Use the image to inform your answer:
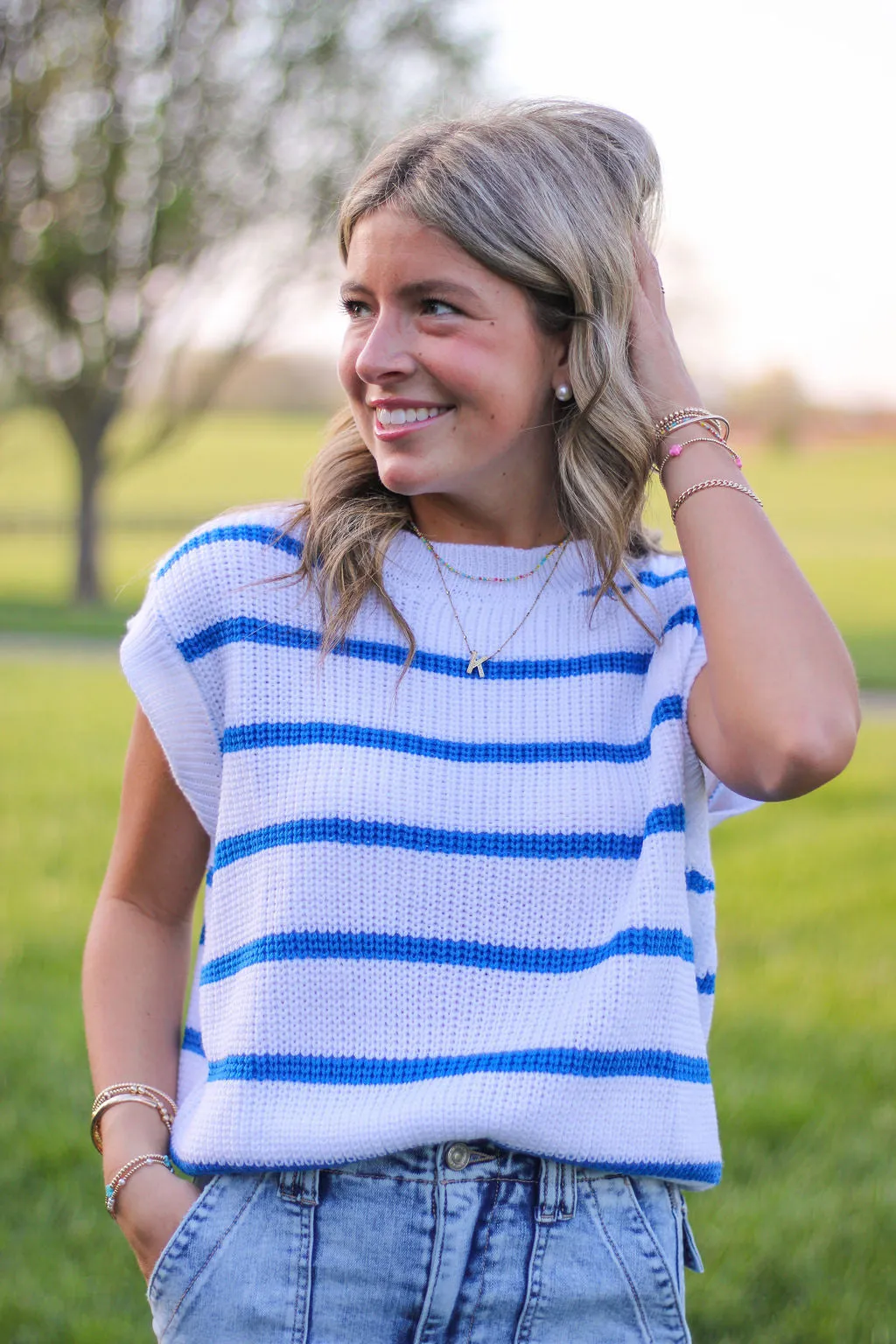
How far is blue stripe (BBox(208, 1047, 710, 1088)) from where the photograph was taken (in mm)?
1707

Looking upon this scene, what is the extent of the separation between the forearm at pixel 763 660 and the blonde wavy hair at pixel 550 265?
0.62ft

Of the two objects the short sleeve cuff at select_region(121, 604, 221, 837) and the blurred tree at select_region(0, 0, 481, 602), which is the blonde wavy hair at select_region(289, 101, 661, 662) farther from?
the blurred tree at select_region(0, 0, 481, 602)

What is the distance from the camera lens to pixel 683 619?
202cm

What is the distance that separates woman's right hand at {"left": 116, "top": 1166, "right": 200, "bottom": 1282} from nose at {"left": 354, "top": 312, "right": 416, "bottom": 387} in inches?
44.4

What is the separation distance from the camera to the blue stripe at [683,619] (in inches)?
79.4

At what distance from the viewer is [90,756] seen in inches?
325

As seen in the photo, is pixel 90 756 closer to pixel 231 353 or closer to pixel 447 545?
pixel 447 545

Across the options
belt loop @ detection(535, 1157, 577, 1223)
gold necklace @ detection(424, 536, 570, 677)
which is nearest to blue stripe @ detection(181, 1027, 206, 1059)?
belt loop @ detection(535, 1157, 577, 1223)

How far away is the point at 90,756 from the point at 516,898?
269 inches

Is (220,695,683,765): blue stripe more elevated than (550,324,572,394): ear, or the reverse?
(550,324,572,394): ear

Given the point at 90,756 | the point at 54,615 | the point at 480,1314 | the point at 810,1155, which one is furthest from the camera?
the point at 54,615

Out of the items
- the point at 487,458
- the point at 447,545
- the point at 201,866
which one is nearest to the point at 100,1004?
the point at 201,866

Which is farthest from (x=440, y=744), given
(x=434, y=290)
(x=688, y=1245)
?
(x=688, y=1245)

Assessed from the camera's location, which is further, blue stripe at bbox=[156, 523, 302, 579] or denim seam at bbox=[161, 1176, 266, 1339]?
blue stripe at bbox=[156, 523, 302, 579]
